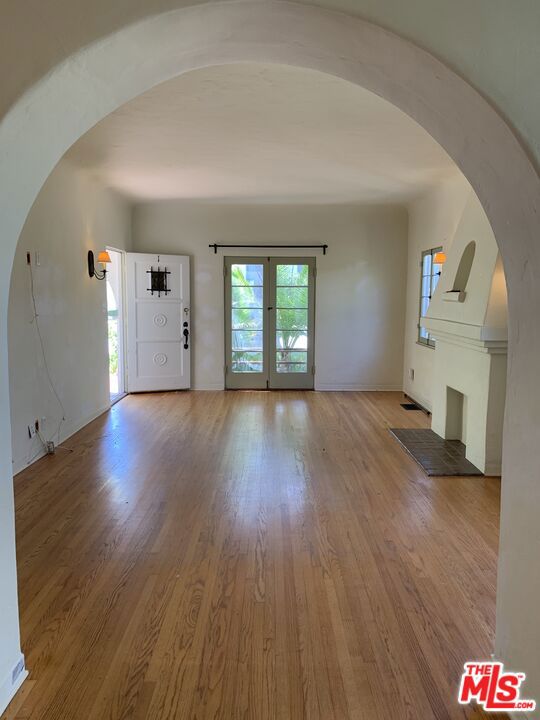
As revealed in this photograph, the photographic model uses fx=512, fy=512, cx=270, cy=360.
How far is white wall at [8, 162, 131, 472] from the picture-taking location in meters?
4.13

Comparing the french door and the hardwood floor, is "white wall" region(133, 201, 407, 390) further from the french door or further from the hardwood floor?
the hardwood floor

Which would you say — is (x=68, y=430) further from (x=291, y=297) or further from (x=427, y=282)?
(x=427, y=282)

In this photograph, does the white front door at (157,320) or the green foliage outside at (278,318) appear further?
the green foliage outside at (278,318)

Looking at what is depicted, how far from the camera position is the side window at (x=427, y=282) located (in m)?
6.32

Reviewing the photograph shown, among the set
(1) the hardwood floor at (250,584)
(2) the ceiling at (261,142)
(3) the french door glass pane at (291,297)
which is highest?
(2) the ceiling at (261,142)

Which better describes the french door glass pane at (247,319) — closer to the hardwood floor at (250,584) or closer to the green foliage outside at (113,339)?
the green foliage outside at (113,339)

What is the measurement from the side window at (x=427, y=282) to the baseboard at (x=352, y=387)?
3.66ft

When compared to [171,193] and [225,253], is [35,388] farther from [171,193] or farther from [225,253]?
[225,253]

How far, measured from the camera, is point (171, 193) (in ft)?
21.8

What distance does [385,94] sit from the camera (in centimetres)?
188

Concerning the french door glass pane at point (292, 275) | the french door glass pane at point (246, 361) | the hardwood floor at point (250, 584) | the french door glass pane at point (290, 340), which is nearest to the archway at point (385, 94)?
the hardwood floor at point (250, 584)

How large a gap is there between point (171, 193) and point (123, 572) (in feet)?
17.1

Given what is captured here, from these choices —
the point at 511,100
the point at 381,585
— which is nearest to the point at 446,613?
the point at 381,585

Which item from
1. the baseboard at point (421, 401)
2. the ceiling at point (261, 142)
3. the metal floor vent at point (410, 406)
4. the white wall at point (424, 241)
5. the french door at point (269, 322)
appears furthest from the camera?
the french door at point (269, 322)
